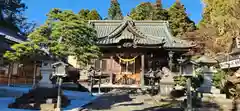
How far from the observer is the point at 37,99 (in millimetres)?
11469

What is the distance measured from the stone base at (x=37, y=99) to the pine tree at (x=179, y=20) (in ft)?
97.3

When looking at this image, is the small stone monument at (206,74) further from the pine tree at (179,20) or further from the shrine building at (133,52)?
the pine tree at (179,20)

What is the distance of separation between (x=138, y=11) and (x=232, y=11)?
89.6ft

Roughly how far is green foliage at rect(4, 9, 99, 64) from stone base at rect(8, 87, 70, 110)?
168cm

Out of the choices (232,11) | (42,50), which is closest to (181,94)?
(42,50)

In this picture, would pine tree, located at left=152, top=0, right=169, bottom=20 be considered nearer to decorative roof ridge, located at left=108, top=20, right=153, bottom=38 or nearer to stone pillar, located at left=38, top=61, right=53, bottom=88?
decorative roof ridge, located at left=108, top=20, right=153, bottom=38

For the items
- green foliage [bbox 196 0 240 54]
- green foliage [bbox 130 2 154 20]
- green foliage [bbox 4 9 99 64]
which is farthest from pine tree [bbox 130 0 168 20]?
green foliage [bbox 4 9 99 64]

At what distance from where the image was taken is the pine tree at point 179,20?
3941 centimetres

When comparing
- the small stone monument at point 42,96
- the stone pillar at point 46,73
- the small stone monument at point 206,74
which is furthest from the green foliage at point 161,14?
the small stone monument at point 42,96

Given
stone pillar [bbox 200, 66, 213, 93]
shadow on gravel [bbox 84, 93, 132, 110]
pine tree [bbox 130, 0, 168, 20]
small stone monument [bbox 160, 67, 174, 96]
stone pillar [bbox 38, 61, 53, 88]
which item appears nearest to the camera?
shadow on gravel [bbox 84, 93, 132, 110]

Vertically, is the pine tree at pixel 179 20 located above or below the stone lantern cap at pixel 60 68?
above

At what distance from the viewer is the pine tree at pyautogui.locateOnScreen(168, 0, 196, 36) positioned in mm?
39406

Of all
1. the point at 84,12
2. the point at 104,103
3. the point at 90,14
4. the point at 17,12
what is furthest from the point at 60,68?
the point at 84,12

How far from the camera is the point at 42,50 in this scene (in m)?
11.9
